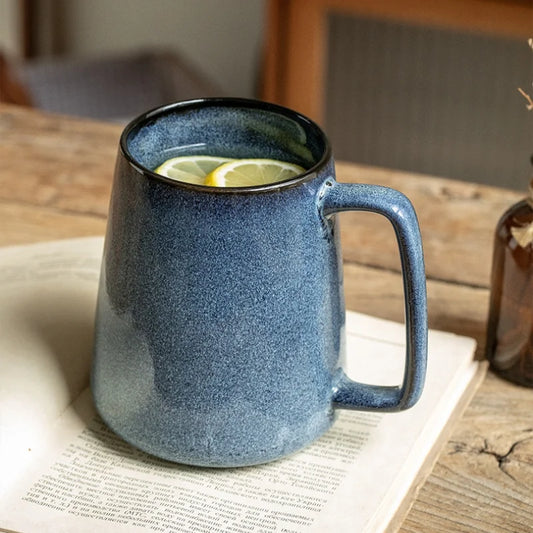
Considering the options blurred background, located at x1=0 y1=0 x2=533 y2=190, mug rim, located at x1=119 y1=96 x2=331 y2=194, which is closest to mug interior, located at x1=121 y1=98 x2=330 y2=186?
mug rim, located at x1=119 y1=96 x2=331 y2=194

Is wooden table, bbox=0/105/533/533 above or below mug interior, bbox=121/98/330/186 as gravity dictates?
below

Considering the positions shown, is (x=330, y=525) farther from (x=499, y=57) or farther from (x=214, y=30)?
(x=214, y=30)

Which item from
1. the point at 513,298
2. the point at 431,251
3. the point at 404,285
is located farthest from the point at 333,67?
the point at 404,285

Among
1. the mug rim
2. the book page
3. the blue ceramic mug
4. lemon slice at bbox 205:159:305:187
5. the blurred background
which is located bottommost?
the blurred background

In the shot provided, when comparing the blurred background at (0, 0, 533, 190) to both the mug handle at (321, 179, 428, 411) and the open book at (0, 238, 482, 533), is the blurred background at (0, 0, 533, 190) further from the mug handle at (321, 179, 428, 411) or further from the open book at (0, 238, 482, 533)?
the mug handle at (321, 179, 428, 411)

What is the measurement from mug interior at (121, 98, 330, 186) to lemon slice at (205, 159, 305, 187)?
2 cm

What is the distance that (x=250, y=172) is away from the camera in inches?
23.5

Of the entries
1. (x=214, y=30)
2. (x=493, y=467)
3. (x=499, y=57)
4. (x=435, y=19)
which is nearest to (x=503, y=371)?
(x=493, y=467)

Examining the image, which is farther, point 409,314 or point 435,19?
point 435,19

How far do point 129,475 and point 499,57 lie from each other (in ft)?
5.28

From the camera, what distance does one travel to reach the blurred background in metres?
1.79

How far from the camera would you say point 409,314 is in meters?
0.58

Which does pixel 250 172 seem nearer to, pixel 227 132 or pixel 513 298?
pixel 227 132

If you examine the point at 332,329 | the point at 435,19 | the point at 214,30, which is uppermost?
the point at 332,329
